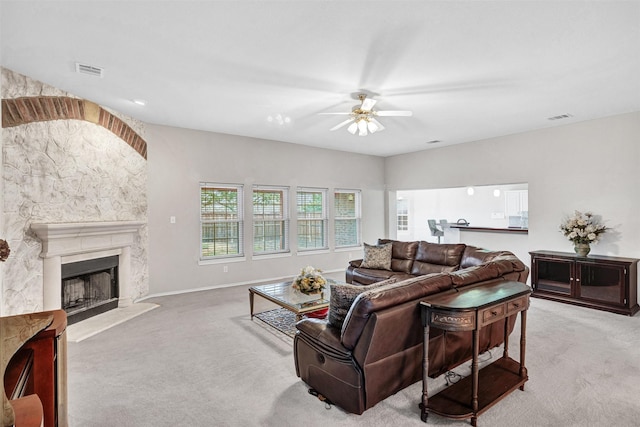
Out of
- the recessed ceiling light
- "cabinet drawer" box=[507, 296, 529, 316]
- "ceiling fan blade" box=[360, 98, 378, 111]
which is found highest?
the recessed ceiling light

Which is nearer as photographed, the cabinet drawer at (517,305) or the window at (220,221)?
the cabinet drawer at (517,305)

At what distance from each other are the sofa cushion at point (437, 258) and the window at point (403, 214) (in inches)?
285

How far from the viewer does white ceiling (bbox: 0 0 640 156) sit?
7.97 feet

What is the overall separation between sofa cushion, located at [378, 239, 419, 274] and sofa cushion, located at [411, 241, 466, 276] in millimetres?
86

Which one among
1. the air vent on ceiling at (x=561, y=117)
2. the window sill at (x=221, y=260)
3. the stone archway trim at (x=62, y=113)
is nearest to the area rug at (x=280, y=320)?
the window sill at (x=221, y=260)

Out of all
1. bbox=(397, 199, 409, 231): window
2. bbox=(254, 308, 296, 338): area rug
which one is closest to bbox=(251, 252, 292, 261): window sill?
bbox=(254, 308, 296, 338): area rug

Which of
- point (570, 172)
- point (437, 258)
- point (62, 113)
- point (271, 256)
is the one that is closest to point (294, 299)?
point (437, 258)

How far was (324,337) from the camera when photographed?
2494mm

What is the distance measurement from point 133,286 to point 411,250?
444cm

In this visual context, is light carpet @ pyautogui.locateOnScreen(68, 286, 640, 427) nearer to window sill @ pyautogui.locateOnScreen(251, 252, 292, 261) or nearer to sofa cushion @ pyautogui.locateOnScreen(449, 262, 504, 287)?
sofa cushion @ pyautogui.locateOnScreen(449, 262, 504, 287)

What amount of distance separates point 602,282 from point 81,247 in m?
6.98

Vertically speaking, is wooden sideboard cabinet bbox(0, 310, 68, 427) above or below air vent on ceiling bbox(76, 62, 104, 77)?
below

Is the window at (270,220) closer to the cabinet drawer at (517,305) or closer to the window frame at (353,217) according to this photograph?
the window frame at (353,217)

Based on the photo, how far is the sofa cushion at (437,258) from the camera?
5.10m
